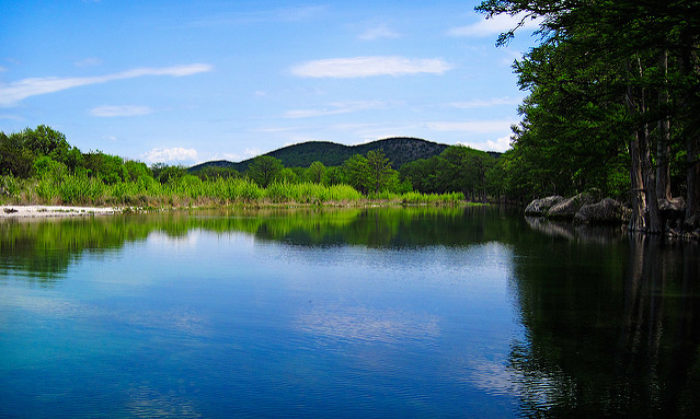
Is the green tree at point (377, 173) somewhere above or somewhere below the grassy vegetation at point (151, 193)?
above

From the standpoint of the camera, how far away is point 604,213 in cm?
3084

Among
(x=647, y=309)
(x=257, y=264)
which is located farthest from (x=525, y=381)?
(x=257, y=264)

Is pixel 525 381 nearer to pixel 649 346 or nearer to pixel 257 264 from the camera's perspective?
pixel 649 346

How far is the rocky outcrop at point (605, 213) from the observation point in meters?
30.3

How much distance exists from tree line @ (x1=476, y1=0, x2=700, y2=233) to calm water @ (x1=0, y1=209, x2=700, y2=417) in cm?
268

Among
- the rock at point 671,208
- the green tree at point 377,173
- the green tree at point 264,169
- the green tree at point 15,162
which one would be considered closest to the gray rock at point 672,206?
the rock at point 671,208

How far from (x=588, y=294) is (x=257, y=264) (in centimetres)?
768

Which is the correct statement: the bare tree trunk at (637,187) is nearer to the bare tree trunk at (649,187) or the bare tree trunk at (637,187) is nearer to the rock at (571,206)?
the bare tree trunk at (649,187)

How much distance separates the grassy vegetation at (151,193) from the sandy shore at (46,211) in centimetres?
164

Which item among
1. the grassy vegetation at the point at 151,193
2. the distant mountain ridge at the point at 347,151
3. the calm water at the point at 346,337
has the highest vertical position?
the distant mountain ridge at the point at 347,151

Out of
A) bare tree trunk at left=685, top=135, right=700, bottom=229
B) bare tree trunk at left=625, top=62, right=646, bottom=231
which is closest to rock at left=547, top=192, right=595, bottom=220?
bare tree trunk at left=625, top=62, right=646, bottom=231

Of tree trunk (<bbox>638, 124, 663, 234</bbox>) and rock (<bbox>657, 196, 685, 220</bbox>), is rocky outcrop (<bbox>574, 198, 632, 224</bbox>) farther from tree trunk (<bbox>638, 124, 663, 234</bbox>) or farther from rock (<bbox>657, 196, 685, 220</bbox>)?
rock (<bbox>657, 196, 685, 220</bbox>)

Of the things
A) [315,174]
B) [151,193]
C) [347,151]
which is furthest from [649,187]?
[347,151]

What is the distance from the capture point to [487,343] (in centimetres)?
674
